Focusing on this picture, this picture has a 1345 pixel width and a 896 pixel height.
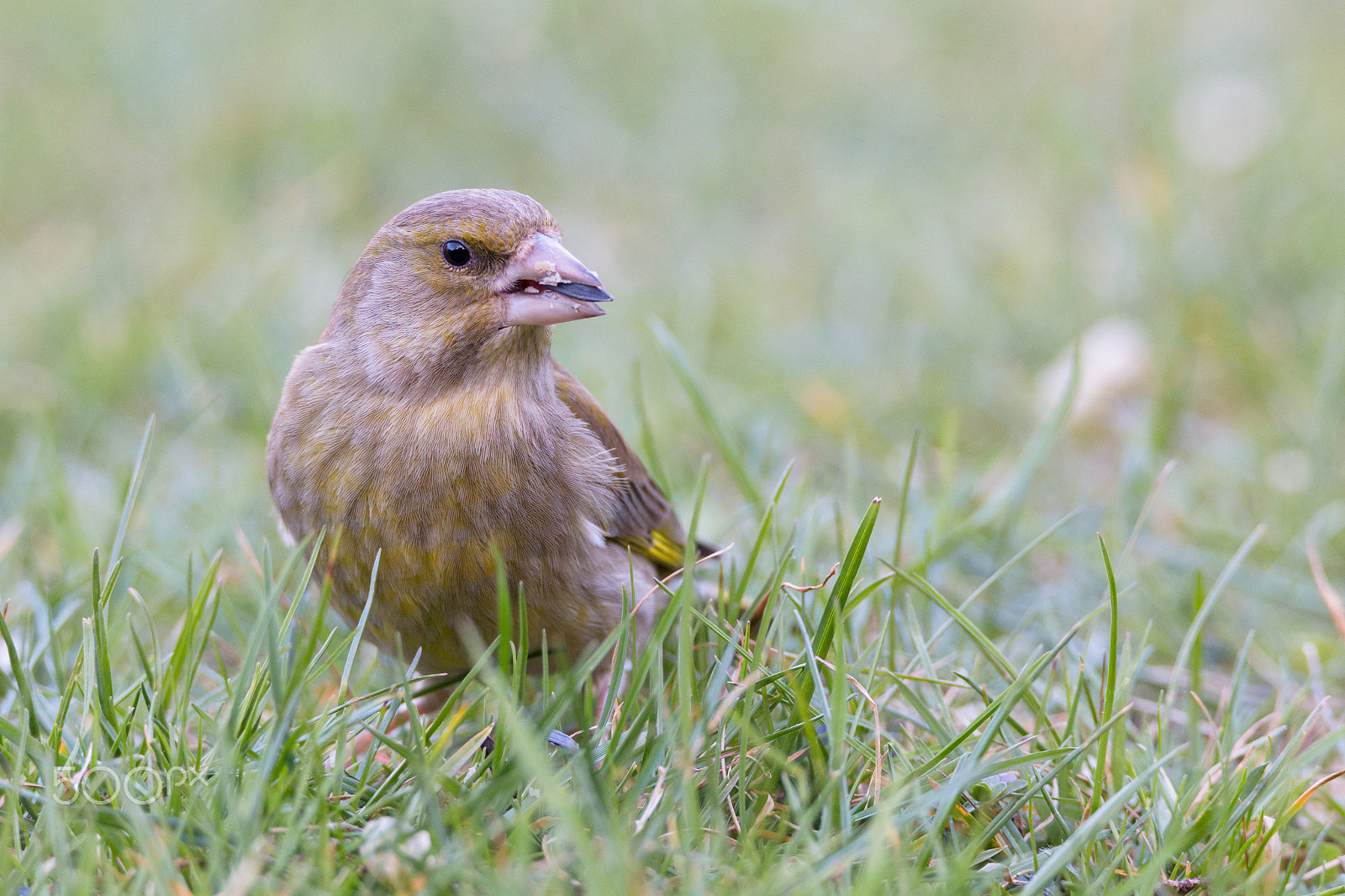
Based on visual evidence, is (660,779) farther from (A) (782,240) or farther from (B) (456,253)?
(A) (782,240)

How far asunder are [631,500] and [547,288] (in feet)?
2.11

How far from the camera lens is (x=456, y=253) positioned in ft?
9.65

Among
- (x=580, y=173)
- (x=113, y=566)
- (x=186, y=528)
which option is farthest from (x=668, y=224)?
(x=113, y=566)

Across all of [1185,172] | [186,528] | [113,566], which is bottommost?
[186,528]

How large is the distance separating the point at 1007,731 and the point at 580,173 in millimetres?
5632

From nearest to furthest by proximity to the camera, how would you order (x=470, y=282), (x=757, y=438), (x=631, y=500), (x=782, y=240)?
(x=470, y=282), (x=631, y=500), (x=757, y=438), (x=782, y=240)

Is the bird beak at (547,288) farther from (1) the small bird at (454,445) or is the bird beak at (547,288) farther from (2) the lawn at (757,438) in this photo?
(2) the lawn at (757,438)

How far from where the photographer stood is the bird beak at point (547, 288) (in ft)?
9.25

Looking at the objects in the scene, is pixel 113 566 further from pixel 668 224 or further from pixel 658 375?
pixel 668 224

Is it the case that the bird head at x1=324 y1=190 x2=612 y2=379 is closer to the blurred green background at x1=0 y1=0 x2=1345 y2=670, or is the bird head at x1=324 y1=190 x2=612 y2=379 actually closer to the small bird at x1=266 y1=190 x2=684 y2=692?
the small bird at x1=266 y1=190 x2=684 y2=692

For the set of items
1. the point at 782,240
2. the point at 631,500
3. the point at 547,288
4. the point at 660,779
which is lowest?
the point at 660,779

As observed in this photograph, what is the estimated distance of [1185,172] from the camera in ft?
20.8

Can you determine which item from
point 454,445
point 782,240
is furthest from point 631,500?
point 782,240

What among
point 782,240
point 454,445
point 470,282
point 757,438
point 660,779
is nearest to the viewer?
point 660,779
